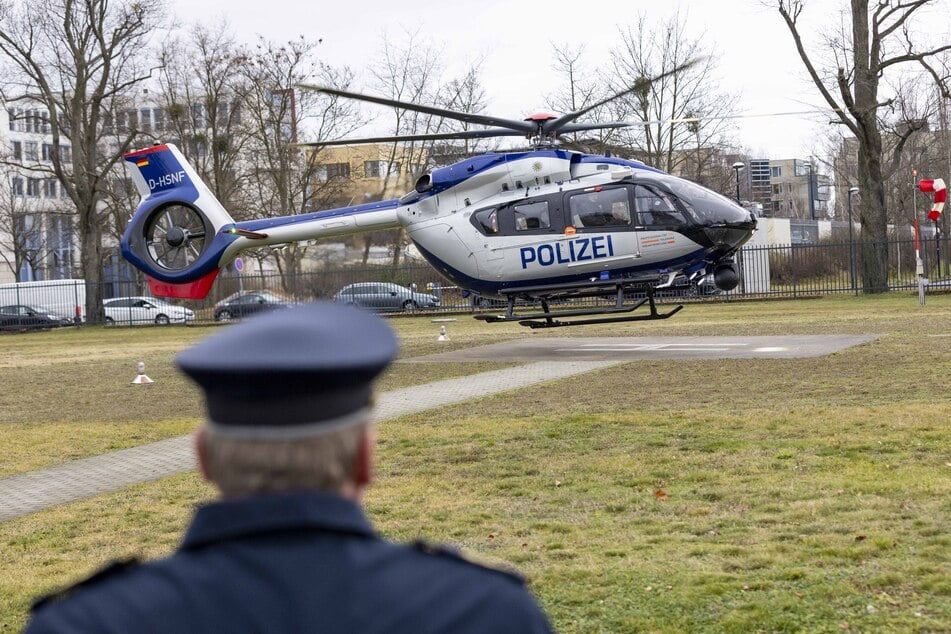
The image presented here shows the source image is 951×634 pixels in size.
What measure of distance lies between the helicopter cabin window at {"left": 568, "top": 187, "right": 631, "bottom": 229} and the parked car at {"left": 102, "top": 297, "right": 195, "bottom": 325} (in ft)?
Result: 101

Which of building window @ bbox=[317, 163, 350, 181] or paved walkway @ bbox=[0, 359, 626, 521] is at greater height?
building window @ bbox=[317, 163, 350, 181]

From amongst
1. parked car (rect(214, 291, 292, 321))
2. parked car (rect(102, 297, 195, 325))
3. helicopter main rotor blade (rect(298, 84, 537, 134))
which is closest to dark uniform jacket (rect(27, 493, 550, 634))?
helicopter main rotor blade (rect(298, 84, 537, 134))

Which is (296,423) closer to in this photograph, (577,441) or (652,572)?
(652,572)

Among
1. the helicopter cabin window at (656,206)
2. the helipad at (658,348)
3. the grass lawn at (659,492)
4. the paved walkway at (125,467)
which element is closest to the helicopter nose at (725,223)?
the helicopter cabin window at (656,206)

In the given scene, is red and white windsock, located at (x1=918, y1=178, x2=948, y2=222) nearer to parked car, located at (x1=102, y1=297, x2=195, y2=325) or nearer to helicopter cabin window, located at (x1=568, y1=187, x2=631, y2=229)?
helicopter cabin window, located at (x1=568, y1=187, x2=631, y2=229)

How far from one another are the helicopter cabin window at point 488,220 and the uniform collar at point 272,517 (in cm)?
1730

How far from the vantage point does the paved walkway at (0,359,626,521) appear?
9.62 metres

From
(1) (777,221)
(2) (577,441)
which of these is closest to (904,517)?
(2) (577,441)

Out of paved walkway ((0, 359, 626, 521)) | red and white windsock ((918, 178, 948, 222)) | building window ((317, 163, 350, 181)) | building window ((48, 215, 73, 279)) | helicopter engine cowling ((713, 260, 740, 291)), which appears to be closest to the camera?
paved walkway ((0, 359, 626, 521))

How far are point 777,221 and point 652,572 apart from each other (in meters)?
50.3

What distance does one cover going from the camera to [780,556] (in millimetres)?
6270

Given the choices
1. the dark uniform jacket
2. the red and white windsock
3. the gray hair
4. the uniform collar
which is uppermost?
the red and white windsock

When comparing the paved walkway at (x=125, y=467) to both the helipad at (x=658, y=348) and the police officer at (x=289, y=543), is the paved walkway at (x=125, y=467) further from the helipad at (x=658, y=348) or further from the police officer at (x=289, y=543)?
the police officer at (x=289, y=543)

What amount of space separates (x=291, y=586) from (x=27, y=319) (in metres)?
51.0
